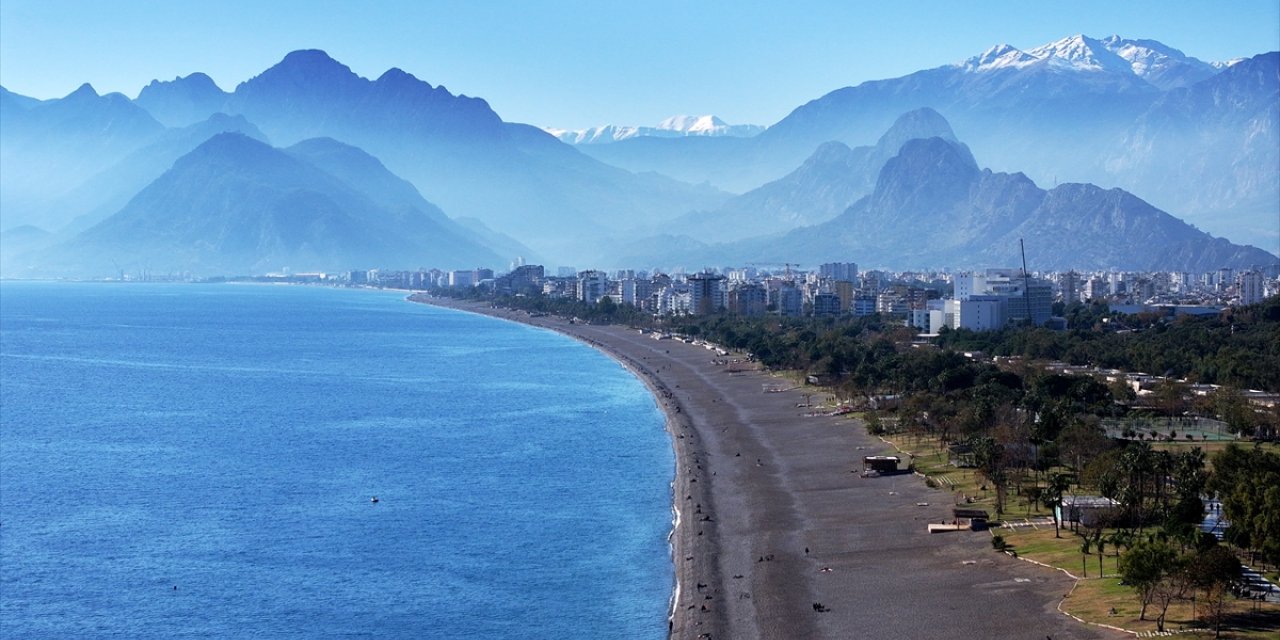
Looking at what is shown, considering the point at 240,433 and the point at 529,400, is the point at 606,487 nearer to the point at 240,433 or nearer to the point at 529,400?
the point at 240,433

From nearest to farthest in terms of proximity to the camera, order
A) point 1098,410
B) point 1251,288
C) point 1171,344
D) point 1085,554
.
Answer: point 1085,554 → point 1098,410 → point 1171,344 → point 1251,288

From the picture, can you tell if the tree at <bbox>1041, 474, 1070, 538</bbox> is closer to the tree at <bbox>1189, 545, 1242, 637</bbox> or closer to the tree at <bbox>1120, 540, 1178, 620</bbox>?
the tree at <bbox>1120, 540, 1178, 620</bbox>

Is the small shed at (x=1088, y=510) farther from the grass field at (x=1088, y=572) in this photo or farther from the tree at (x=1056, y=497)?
the grass field at (x=1088, y=572)

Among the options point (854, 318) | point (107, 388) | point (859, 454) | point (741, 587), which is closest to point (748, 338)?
point (854, 318)

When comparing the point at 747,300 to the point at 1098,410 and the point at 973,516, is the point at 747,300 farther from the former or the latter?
the point at 973,516

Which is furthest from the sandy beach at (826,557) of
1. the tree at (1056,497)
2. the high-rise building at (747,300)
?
the high-rise building at (747,300)

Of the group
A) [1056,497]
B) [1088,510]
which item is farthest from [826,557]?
[1088,510]

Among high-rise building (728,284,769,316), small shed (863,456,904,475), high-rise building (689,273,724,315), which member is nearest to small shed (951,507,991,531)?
small shed (863,456,904,475)
